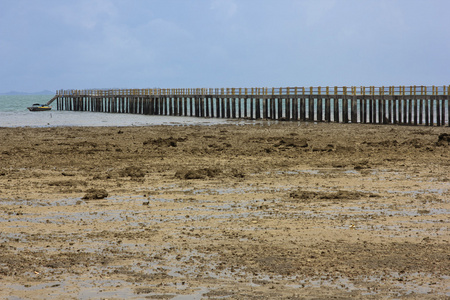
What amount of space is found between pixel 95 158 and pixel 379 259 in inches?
548

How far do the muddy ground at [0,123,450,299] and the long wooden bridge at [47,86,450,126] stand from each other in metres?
26.3

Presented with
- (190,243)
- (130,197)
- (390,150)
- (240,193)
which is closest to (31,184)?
(130,197)

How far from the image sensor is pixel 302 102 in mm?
54906

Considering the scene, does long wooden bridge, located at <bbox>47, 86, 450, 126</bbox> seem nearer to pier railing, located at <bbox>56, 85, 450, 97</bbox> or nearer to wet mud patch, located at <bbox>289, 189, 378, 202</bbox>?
pier railing, located at <bbox>56, 85, 450, 97</bbox>

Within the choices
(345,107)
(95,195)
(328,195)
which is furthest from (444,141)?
(345,107)

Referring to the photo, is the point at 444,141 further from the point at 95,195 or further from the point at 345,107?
the point at 345,107

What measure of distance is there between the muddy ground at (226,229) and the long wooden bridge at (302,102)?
86.3ft

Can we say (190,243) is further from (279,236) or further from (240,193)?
(240,193)

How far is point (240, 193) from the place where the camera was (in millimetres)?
13586

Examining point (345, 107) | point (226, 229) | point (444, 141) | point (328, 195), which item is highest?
point (345, 107)

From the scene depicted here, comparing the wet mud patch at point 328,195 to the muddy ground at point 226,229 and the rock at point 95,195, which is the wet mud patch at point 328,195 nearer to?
the muddy ground at point 226,229

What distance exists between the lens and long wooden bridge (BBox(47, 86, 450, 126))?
1751 inches

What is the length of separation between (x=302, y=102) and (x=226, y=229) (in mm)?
45507

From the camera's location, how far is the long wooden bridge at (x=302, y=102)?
44.5 metres
